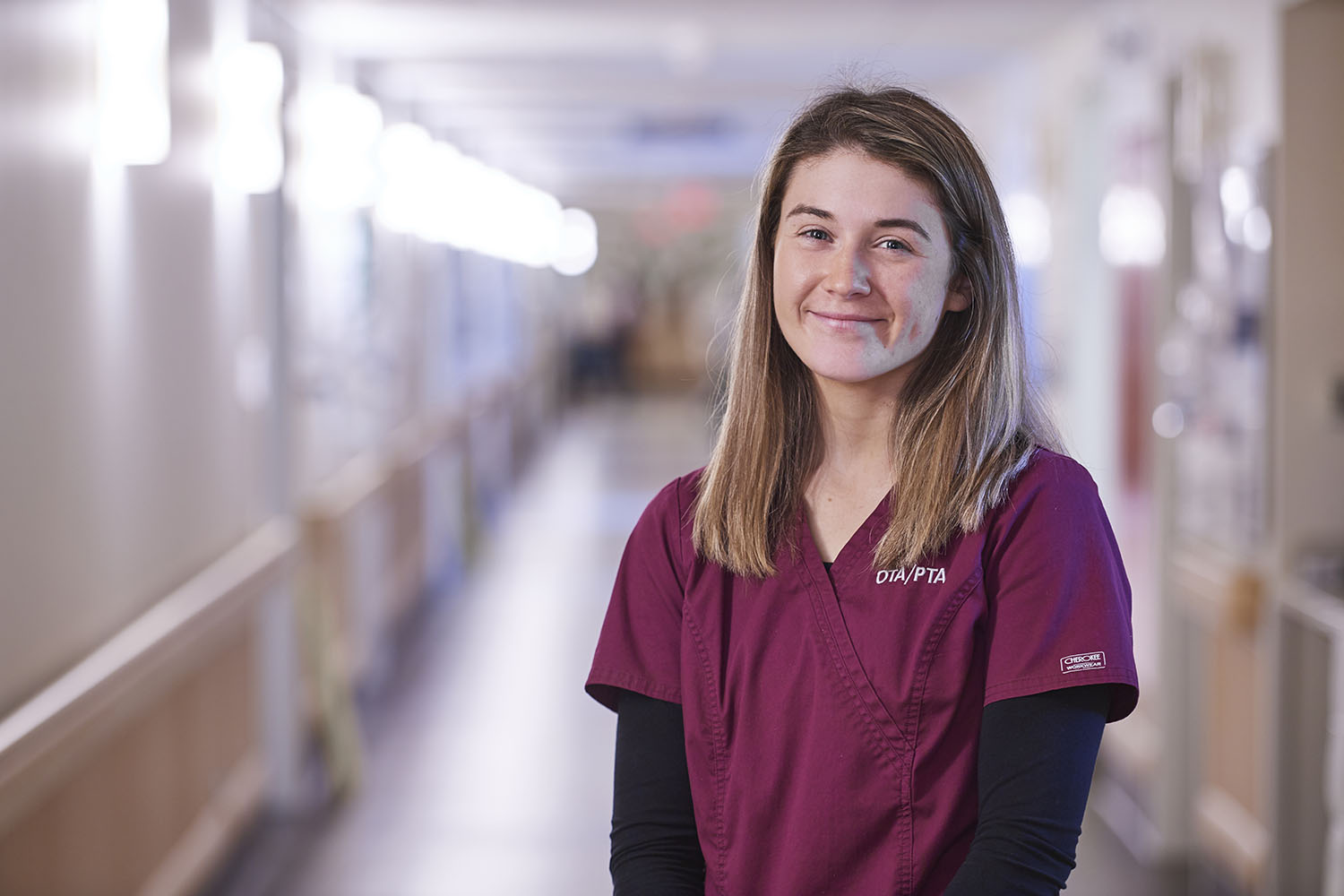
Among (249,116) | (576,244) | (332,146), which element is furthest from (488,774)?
(576,244)

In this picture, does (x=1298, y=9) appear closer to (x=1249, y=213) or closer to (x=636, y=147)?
(x=1249, y=213)

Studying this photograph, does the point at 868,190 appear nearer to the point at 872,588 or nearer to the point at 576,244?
the point at 872,588

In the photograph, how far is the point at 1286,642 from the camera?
10.9 feet

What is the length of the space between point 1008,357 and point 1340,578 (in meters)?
2.21

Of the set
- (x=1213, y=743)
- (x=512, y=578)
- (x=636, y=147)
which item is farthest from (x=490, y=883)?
(x=636, y=147)

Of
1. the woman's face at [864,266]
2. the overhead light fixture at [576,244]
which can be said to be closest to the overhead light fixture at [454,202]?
the overhead light fixture at [576,244]

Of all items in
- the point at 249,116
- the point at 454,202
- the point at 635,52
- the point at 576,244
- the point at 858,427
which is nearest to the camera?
A: the point at 858,427

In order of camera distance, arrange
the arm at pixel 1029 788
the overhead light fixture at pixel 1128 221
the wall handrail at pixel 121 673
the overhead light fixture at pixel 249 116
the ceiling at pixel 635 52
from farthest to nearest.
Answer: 1. the ceiling at pixel 635 52
2. the overhead light fixture at pixel 1128 221
3. the overhead light fixture at pixel 249 116
4. the wall handrail at pixel 121 673
5. the arm at pixel 1029 788

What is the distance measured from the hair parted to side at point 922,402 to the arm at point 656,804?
18 centimetres

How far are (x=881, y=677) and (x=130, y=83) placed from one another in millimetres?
2470

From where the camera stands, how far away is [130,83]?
3.10m

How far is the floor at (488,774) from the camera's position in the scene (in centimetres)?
409

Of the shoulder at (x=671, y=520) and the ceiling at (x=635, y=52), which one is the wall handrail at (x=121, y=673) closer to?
the shoulder at (x=671, y=520)

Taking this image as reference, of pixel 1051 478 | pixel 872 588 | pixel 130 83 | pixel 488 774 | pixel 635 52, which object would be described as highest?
pixel 635 52
